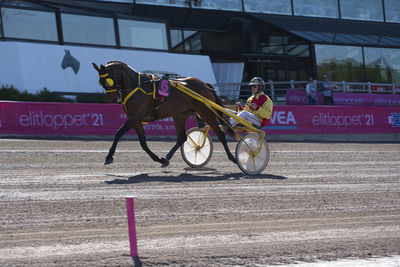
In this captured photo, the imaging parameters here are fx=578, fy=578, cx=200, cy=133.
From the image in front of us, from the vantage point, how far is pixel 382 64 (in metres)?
31.6

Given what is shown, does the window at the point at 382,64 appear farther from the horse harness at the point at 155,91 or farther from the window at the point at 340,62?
the horse harness at the point at 155,91

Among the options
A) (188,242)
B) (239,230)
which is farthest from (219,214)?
(188,242)

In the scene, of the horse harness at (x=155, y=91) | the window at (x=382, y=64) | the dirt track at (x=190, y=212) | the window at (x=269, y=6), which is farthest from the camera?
the window at (x=382, y=64)

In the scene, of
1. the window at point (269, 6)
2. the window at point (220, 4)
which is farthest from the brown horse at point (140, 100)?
the window at point (269, 6)

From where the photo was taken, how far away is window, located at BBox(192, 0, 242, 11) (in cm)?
2798

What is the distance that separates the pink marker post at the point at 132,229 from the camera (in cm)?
456

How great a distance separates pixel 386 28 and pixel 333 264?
102ft

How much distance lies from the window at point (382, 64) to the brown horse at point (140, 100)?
22.4 meters

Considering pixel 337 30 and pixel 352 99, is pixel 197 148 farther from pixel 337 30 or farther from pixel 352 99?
pixel 337 30

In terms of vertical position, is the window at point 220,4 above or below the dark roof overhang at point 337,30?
above

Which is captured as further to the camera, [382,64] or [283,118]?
[382,64]

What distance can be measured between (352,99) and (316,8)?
28.4 ft

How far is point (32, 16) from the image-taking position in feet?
69.4

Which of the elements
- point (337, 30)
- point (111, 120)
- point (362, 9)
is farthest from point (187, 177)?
point (362, 9)
